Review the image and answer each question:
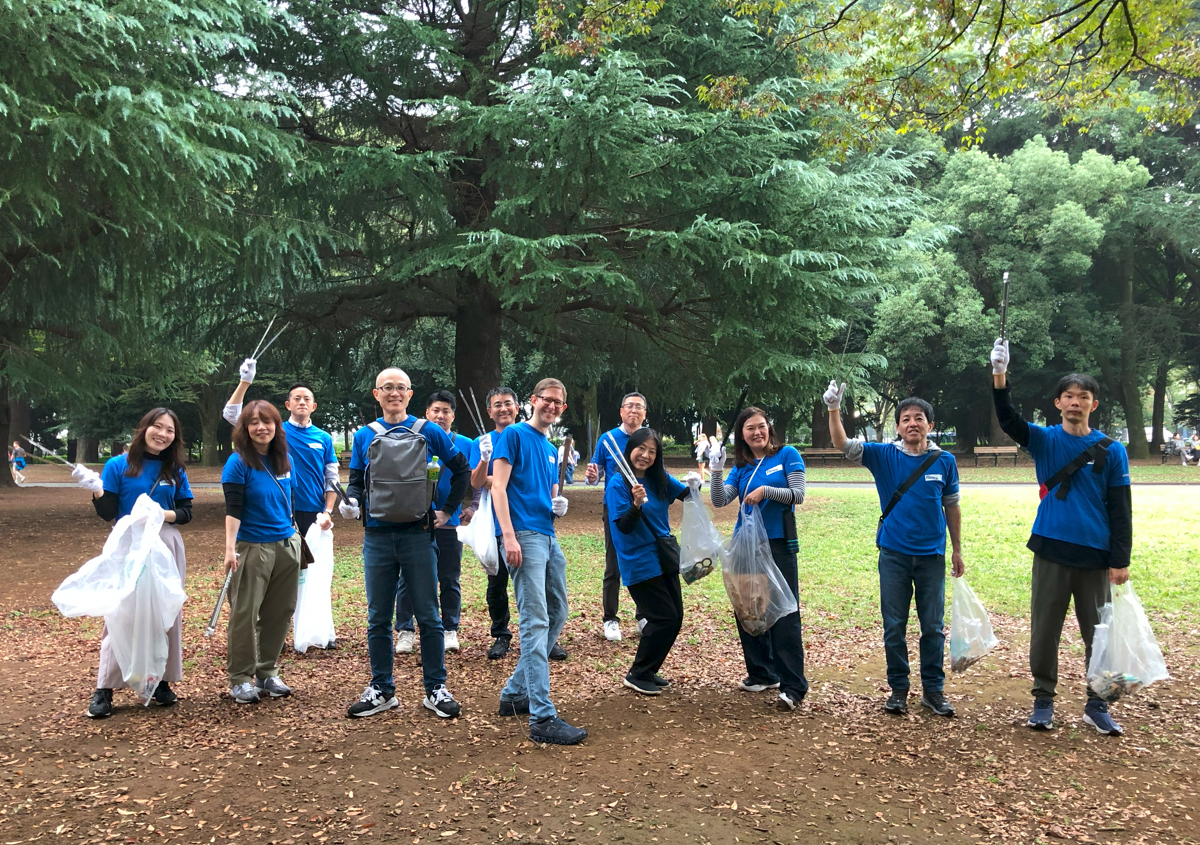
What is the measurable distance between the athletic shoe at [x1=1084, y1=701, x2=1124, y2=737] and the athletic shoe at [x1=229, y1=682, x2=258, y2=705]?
15.2ft

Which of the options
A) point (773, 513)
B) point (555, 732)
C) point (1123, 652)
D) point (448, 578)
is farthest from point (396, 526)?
point (1123, 652)

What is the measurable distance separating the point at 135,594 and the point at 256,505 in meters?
0.79

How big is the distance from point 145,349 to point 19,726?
13.6 m

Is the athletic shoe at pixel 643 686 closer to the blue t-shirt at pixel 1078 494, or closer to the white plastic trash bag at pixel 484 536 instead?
the white plastic trash bag at pixel 484 536

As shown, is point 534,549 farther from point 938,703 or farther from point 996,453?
point 996,453

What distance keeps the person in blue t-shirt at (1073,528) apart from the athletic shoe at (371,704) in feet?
11.5

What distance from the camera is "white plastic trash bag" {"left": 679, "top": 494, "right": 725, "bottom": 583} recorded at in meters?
5.28

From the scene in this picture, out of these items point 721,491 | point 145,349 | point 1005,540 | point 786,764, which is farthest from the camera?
point 145,349

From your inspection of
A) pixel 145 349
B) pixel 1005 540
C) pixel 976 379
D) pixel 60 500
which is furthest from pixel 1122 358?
pixel 60 500

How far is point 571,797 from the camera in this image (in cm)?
379

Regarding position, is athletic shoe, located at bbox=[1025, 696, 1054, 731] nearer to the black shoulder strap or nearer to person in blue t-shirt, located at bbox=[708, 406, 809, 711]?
the black shoulder strap

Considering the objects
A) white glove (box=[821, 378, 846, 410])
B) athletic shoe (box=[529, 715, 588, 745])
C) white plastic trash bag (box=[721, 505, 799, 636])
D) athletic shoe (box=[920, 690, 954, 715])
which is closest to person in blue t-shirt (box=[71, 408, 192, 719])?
athletic shoe (box=[529, 715, 588, 745])

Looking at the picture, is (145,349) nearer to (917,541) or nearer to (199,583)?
(199,583)

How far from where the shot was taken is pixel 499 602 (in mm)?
6223
